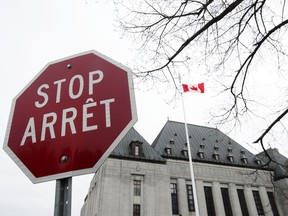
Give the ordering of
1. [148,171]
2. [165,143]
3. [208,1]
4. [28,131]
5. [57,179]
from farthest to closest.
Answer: [165,143]
[148,171]
[208,1]
[28,131]
[57,179]

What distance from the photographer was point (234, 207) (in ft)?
106

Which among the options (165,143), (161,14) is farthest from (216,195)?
(161,14)

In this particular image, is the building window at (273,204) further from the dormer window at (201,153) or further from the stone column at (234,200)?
the dormer window at (201,153)

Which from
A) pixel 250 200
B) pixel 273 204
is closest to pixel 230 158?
pixel 250 200

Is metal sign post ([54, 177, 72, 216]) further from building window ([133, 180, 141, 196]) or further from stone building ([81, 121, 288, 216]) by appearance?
building window ([133, 180, 141, 196])

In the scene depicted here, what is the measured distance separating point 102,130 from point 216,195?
112ft

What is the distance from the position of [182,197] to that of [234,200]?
867 centimetres

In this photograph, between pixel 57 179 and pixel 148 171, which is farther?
pixel 148 171

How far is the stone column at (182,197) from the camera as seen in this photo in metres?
29.0

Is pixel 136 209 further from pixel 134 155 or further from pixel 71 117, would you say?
pixel 71 117

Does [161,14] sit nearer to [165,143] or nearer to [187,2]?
[187,2]

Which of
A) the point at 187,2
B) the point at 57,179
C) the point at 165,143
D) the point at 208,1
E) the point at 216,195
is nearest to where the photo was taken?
the point at 57,179

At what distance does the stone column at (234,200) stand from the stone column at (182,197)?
786 centimetres

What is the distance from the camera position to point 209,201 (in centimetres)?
3162
